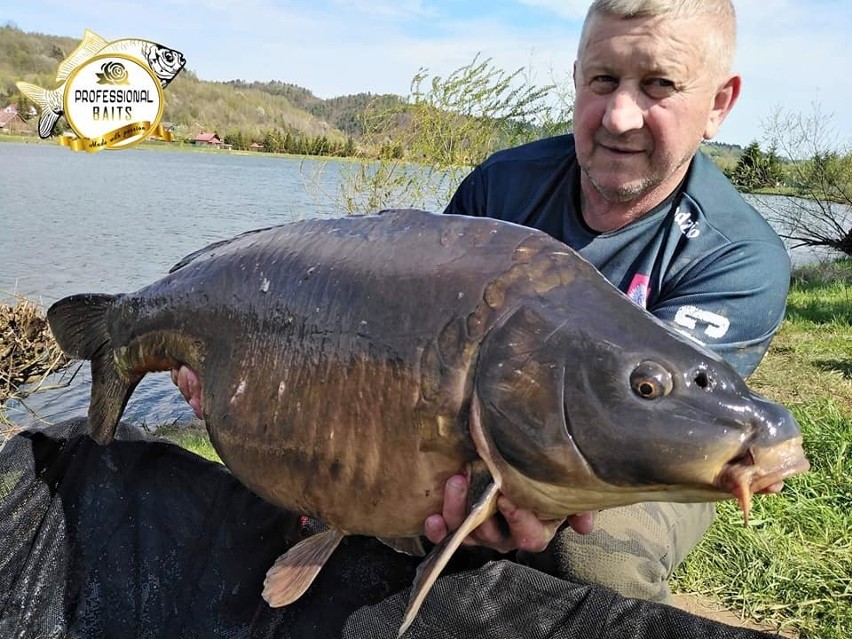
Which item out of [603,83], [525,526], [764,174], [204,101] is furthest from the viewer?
[204,101]

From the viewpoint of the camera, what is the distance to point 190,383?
1732 millimetres

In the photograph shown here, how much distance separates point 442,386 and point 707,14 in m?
1.33

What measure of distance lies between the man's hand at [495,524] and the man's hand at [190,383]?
697 mm

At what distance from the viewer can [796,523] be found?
96.9 inches

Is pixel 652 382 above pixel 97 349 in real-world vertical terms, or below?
above

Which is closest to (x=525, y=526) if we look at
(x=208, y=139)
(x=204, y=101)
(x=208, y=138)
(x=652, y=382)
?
(x=652, y=382)

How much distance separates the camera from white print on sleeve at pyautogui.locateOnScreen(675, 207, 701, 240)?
73.5 inches

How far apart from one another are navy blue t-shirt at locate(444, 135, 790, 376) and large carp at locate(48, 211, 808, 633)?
2.17 ft

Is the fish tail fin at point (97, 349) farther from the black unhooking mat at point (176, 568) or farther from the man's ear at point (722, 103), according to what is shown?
the man's ear at point (722, 103)

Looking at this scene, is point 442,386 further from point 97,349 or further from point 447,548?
point 97,349

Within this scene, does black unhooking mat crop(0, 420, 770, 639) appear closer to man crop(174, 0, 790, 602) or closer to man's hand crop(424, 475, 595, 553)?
man's hand crop(424, 475, 595, 553)

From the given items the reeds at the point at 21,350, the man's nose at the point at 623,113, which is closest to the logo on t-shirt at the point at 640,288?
the man's nose at the point at 623,113

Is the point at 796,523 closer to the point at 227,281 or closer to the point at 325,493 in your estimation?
the point at 325,493

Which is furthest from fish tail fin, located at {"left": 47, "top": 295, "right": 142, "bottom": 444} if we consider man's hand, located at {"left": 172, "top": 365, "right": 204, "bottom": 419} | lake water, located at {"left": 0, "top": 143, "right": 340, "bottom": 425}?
lake water, located at {"left": 0, "top": 143, "right": 340, "bottom": 425}
